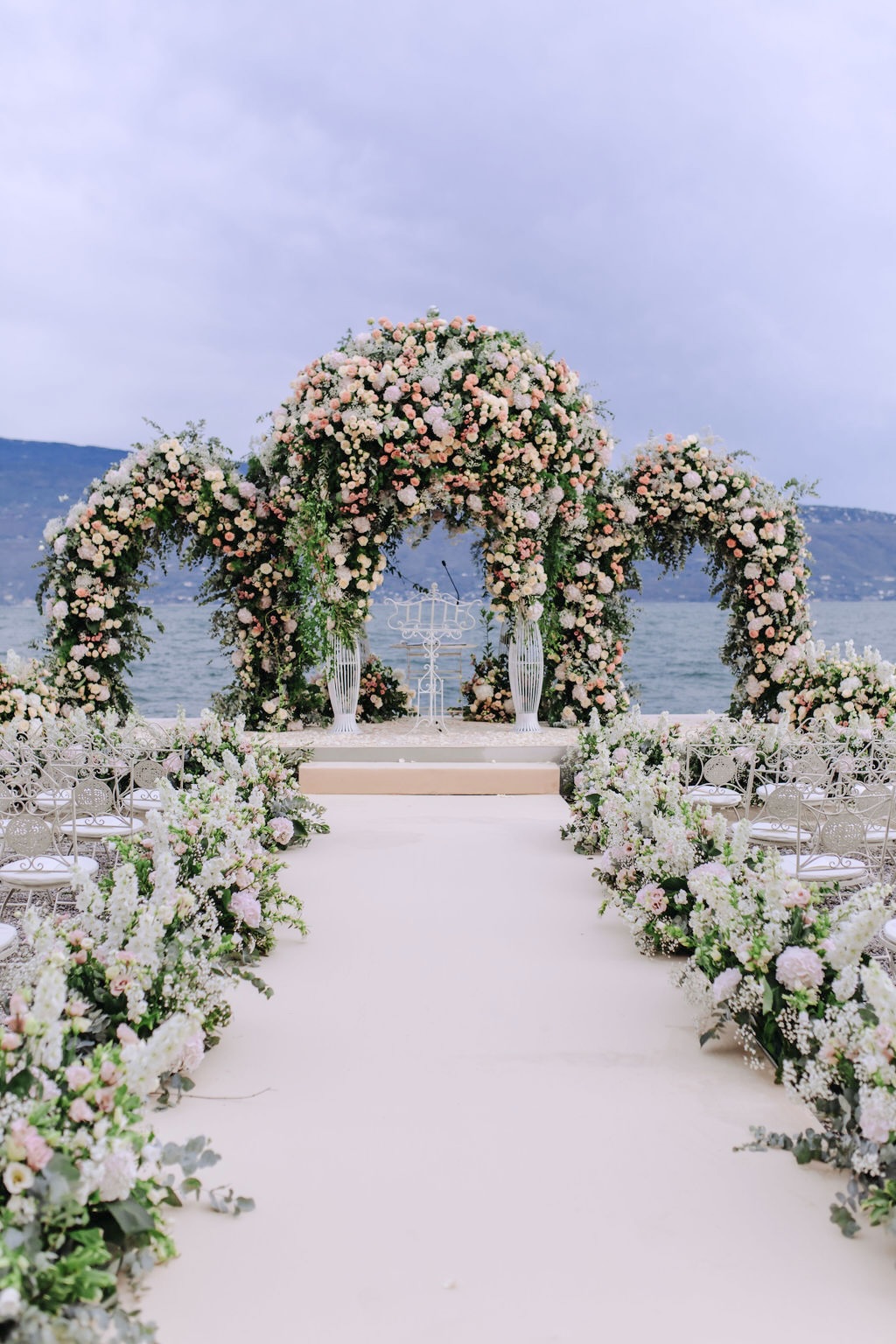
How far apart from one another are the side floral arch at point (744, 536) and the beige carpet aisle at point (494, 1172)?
25.7 ft

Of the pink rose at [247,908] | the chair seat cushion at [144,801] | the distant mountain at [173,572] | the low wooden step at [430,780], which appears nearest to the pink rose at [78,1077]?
the pink rose at [247,908]

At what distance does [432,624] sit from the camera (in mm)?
11602

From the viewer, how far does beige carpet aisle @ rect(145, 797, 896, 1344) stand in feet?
7.55

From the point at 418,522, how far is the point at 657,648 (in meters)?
50.8

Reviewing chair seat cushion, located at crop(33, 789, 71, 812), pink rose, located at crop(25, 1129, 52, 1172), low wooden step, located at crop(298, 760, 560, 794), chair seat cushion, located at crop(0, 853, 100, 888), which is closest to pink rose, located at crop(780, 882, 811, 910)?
pink rose, located at crop(25, 1129, 52, 1172)

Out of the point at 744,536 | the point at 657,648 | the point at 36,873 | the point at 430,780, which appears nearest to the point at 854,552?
the point at 657,648

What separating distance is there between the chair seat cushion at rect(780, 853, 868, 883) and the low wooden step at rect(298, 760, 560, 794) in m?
4.04

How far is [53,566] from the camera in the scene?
11953 mm

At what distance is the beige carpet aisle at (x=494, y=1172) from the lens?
230 cm

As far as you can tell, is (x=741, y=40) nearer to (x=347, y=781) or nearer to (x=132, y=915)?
(x=347, y=781)

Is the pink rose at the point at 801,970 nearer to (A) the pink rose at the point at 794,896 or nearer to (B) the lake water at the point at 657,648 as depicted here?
(A) the pink rose at the point at 794,896

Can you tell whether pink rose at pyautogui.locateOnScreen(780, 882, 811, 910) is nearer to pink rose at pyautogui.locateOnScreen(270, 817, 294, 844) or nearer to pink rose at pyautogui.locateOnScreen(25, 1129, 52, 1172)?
pink rose at pyautogui.locateOnScreen(25, 1129, 52, 1172)

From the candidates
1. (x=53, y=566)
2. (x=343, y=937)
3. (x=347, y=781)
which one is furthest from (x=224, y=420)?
(x=343, y=937)

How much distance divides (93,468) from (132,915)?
214 feet
